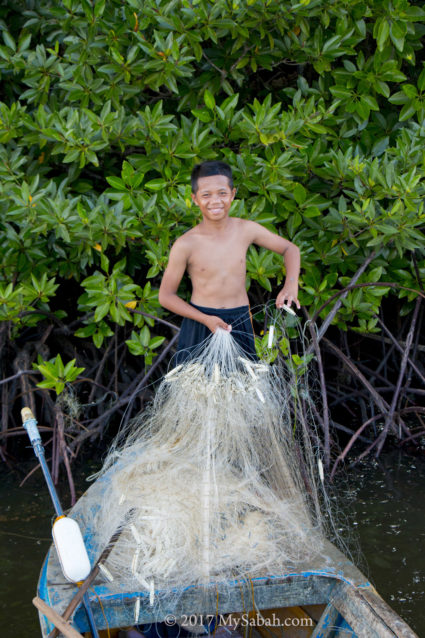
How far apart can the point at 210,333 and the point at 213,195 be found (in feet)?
1.70

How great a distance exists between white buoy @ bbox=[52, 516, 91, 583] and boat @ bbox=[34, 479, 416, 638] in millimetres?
39

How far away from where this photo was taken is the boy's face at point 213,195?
8.19 feet

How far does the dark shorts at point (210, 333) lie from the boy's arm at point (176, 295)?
0.11 m

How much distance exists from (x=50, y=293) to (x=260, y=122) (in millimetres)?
1426

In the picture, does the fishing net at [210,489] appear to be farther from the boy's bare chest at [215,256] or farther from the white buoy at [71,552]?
the boy's bare chest at [215,256]

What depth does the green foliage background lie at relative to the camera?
11.7ft

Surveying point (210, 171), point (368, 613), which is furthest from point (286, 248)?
point (368, 613)

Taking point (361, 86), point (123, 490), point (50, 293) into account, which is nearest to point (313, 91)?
point (361, 86)

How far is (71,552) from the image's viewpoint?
85.6 inches

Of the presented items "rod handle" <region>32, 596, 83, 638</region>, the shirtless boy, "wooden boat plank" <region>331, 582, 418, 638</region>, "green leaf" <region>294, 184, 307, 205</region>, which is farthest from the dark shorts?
"green leaf" <region>294, 184, 307, 205</region>

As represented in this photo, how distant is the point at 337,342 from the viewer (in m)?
5.07

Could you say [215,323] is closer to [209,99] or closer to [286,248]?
[286,248]

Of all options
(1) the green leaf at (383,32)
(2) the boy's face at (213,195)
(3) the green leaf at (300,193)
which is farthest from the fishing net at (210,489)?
(1) the green leaf at (383,32)

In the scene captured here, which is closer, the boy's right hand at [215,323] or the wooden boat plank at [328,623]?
the wooden boat plank at [328,623]
